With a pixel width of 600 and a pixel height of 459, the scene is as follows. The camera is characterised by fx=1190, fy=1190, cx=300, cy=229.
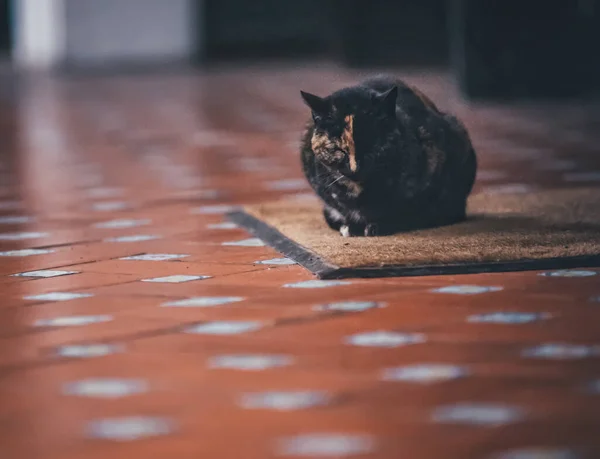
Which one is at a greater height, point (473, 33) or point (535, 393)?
point (473, 33)

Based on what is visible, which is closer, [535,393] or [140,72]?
[535,393]

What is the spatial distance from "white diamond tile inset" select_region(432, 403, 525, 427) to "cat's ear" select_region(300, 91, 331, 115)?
146 centimetres

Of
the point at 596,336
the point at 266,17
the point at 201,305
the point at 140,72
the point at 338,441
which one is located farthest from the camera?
the point at 266,17

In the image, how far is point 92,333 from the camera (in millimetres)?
2594

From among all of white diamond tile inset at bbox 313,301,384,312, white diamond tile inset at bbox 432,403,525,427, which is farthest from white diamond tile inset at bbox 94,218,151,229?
white diamond tile inset at bbox 432,403,525,427

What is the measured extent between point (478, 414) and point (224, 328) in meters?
0.78

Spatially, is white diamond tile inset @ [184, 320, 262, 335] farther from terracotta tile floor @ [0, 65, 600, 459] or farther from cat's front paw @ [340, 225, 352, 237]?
cat's front paw @ [340, 225, 352, 237]

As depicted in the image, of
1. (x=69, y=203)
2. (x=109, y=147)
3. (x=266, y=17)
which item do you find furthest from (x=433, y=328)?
(x=266, y=17)

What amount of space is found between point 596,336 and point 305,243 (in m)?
1.15

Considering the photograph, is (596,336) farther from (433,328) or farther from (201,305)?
(201,305)

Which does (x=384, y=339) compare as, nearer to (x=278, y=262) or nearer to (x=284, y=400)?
(x=284, y=400)

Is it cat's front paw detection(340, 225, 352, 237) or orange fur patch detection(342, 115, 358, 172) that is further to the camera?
cat's front paw detection(340, 225, 352, 237)

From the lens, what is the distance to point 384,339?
2.49 meters

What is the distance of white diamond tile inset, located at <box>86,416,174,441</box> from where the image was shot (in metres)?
1.92
